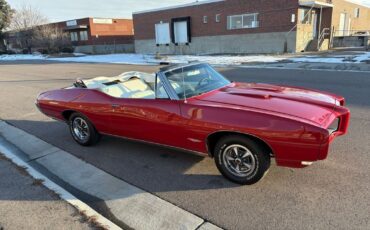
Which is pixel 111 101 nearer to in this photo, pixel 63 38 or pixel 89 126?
pixel 89 126

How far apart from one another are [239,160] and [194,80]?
1.38 metres

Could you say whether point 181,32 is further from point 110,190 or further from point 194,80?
point 110,190

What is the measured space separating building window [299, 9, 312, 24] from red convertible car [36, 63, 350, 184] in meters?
23.8

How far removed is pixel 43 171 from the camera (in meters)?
4.51

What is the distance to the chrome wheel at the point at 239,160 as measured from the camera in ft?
11.7

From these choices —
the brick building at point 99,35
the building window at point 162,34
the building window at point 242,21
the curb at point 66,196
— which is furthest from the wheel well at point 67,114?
the brick building at point 99,35

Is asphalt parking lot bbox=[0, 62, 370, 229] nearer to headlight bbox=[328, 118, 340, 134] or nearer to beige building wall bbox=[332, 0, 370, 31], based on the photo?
headlight bbox=[328, 118, 340, 134]

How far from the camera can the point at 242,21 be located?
94.7 feet

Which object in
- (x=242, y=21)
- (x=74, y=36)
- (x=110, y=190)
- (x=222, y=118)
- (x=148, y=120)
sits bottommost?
(x=110, y=190)

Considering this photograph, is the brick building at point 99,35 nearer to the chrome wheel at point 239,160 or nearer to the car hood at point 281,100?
the car hood at point 281,100

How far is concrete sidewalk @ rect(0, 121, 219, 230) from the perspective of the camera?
3.12 m

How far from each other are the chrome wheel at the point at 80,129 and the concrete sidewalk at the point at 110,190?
→ 38 centimetres

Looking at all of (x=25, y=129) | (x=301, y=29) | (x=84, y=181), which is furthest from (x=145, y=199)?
(x=301, y=29)

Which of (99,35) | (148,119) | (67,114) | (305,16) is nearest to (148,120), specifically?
(148,119)
